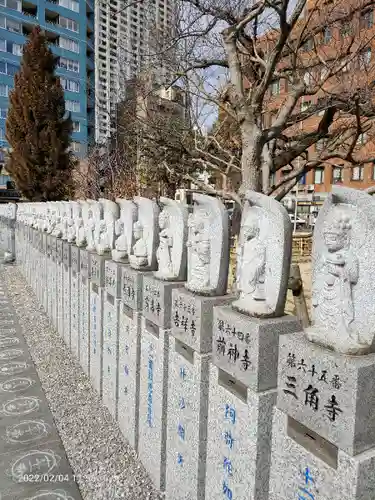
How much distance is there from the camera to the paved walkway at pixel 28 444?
11.6 ft

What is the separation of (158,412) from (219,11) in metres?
5.63

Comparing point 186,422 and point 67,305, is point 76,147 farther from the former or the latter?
point 186,422

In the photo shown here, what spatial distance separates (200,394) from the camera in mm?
2908

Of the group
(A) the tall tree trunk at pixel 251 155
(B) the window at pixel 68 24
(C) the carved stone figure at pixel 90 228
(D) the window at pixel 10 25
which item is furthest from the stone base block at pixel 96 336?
(B) the window at pixel 68 24

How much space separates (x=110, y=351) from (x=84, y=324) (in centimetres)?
133

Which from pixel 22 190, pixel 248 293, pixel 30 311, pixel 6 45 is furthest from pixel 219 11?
pixel 6 45

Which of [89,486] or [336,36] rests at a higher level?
[336,36]

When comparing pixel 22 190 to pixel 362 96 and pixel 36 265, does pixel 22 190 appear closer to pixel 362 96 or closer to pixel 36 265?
pixel 36 265

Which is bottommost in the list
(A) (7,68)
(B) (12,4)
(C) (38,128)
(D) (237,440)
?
(D) (237,440)

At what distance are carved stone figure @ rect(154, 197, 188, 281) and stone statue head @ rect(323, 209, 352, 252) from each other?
1556 millimetres

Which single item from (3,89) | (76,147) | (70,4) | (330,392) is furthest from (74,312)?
(70,4)

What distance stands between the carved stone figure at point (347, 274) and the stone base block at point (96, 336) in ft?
11.5

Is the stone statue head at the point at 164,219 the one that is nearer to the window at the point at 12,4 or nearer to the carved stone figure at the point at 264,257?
the carved stone figure at the point at 264,257

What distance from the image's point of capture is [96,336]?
211 inches
